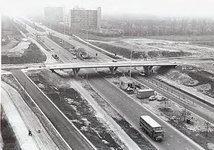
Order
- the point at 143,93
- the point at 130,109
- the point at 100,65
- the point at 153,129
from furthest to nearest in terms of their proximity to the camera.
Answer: the point at 100,65, the point at 143,93, the point at 130,109, the point at 153,129

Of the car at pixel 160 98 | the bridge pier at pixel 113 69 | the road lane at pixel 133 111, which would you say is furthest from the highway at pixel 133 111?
the bridge pier at pixel 113 69

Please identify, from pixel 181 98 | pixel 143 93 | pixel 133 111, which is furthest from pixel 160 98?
pixel 133 111

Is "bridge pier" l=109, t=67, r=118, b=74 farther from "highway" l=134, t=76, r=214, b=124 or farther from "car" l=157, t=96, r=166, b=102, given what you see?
"car" l=157, t=96, r=166, b=102

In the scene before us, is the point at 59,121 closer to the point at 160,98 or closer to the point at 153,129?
the point at 153,129

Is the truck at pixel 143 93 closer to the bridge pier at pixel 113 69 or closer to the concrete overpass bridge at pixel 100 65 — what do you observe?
the concrete overpass bridge at pixel 100 65

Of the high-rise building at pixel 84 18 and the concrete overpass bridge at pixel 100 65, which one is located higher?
the high-rise building at pixel 84 18

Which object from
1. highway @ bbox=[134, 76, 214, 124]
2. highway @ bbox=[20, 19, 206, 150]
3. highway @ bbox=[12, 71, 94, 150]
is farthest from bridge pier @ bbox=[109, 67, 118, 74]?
highway @ bbox=[12, 71, 94, 150]
